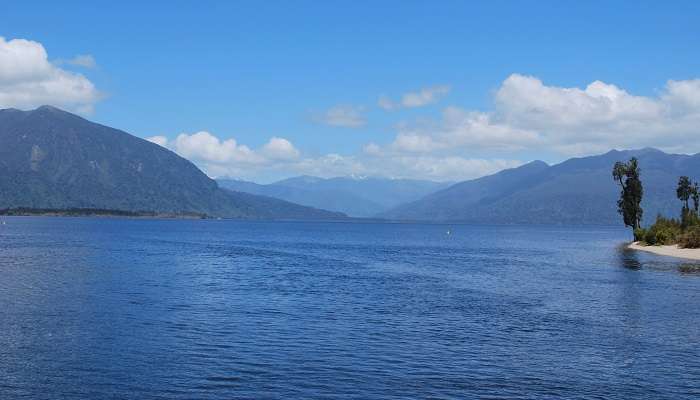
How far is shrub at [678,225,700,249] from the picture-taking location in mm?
148000

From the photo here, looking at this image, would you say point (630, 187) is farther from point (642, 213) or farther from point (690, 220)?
point (690, 220)

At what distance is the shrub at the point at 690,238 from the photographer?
486 ft

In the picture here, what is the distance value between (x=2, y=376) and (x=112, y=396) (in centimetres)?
775

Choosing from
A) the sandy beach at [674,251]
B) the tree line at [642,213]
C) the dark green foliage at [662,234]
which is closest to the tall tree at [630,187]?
the tree line at [642,213]

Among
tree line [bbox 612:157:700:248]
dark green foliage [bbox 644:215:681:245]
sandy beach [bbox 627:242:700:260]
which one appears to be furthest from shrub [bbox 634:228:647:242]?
sandy beach [bbox 627:242:700:260]

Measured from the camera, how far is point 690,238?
494ft

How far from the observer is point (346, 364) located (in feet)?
129

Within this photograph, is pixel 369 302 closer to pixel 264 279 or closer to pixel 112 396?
pixel 264 279

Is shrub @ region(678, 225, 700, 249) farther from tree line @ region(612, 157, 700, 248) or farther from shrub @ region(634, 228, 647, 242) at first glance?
shrub @ region(634, 228, 647, 242)

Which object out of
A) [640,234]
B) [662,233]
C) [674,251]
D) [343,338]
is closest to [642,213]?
[640,234]

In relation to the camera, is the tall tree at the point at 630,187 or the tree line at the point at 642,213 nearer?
the tree line at the point at 642,213

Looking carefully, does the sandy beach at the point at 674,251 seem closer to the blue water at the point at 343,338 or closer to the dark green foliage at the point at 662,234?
the dark green foliage at the point at 662,234

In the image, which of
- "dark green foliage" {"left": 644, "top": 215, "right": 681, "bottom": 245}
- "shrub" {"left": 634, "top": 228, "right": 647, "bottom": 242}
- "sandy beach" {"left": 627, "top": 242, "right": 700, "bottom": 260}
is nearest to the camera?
"sandy beach" {"left": 627, "top": 242, "right": 700, "bottom": 260}

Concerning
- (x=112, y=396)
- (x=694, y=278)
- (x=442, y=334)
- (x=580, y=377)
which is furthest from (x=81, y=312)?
(x=694, y=278)
